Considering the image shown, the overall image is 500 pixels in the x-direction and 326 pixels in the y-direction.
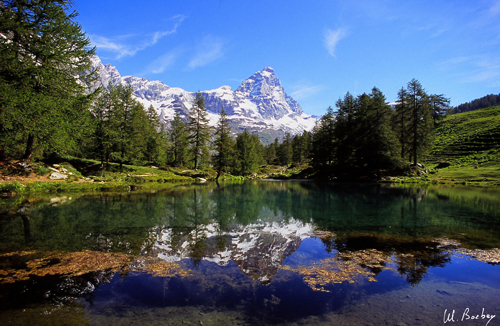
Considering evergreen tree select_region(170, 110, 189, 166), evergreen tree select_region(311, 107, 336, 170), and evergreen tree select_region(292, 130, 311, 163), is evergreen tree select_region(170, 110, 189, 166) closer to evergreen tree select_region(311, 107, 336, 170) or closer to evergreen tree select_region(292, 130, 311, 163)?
evergreen tree select_region(311, 107, 336, 170)

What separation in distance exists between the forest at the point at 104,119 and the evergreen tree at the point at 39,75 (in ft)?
0.28

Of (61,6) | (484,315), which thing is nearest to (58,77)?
(61,6)

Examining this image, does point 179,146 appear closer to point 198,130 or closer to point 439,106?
point 198,130

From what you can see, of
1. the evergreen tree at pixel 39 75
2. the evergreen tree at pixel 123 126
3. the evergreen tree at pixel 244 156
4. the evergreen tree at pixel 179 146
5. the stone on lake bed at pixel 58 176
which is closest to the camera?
the evergreen tree at pixel 39 75

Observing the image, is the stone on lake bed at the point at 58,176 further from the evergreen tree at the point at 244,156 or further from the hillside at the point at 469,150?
the hillside at the point at 469,150

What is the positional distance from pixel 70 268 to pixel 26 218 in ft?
32.2

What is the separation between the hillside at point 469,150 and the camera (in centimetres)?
4700

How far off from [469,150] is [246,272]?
282 feet

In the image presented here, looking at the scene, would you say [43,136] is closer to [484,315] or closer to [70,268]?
[70,268]

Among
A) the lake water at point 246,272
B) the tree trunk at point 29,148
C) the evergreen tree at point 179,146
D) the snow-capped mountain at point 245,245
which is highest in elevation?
the evergreen tree at point 179,146

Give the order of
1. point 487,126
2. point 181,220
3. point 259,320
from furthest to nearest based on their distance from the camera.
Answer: point 487,126, point 181,220, point 259,320

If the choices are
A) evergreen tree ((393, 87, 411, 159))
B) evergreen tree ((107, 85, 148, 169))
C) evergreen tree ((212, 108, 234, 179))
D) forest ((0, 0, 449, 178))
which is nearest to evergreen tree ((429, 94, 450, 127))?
forest ((0, 0, 449, 178))

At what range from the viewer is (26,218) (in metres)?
13.5
